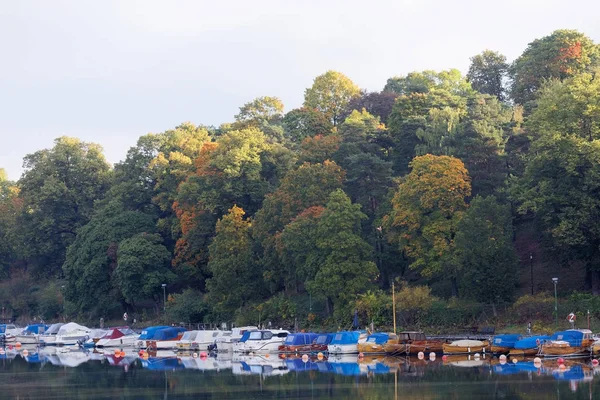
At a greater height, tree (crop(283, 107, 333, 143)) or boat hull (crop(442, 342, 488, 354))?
tree (crop(283, 107, 333, 143))

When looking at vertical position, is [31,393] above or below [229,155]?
below

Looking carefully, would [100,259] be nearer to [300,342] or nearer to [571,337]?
[300,342]

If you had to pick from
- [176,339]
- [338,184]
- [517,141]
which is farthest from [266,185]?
[517,141]

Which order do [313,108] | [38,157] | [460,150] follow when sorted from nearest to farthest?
[460,150] < [313,108] < [38,157]

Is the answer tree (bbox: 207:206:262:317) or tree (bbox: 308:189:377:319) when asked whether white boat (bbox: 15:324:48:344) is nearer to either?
tree (bbox: 207:206:262:317)

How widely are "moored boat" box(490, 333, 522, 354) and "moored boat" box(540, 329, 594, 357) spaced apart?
111 inches

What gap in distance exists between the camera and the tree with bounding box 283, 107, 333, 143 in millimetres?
106250

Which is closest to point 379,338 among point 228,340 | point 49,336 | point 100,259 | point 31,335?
point 228,340

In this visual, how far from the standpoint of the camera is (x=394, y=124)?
91.5m

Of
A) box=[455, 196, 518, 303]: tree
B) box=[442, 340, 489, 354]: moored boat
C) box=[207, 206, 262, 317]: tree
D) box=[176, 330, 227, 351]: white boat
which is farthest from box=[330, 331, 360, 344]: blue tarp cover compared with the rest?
box=[207, 206, 262, 317]: tree

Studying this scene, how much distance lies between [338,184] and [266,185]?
1288 centimetres

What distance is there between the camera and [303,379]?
47812 millimetres

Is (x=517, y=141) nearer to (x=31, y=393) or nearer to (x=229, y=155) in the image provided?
(x=229, y=155)

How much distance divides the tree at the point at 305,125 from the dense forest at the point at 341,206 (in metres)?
0.27
